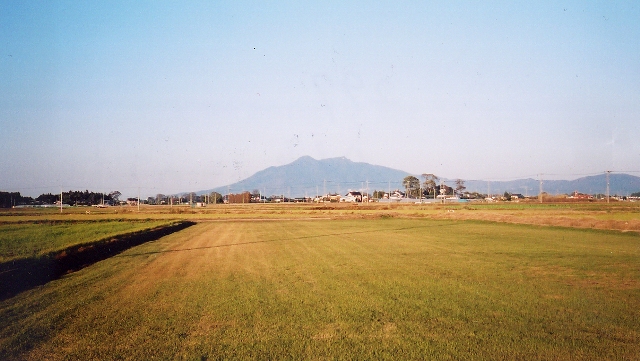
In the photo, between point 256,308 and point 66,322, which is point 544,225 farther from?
point 66,322

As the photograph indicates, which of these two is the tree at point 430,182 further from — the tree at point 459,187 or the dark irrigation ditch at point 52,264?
the dark irrigation ditch at point 52,264

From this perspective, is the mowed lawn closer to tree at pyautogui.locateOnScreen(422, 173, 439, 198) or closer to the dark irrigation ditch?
the dark irrigation ditch

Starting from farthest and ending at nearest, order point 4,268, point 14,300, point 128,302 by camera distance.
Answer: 1. point 4,268
2. point 14,300
3. point 128,302

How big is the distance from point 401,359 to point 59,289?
30.1 feet

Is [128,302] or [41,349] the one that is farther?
[128,302]

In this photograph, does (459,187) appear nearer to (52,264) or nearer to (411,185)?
(411,185)

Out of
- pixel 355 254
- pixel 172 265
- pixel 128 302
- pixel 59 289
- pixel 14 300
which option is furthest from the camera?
pixel 355 254

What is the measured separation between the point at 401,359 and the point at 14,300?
8.72 meters

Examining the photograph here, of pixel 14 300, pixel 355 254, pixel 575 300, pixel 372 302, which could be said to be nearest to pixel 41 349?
pixel 14 300

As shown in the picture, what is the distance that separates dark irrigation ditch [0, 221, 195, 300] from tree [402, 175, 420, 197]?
162347 millimetres

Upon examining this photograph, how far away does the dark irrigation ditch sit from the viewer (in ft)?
38.3

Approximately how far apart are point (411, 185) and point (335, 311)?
17794 centimetres

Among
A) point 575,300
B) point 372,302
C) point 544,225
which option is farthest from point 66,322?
point 544,225

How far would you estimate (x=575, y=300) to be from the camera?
9031mm
